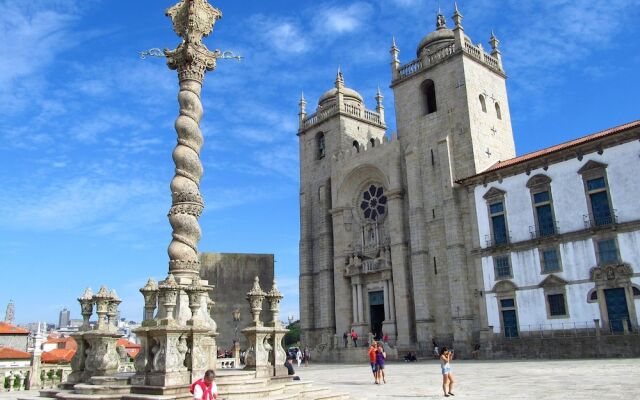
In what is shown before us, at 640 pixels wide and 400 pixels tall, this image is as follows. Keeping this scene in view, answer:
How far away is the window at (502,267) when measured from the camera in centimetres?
2825

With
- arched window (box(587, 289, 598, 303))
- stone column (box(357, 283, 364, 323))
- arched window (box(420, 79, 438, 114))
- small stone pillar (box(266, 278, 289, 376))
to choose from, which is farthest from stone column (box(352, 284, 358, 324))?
small stone pillar (box(266, 278, 289, 376))

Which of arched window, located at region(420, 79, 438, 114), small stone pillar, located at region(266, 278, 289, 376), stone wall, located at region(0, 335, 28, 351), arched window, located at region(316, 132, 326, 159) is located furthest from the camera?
arched window, located at region(316, 132, 326, 159)

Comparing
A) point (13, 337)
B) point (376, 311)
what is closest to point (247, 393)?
point (376, 311)

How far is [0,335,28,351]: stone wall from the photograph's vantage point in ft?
108

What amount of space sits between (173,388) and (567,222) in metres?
22.2

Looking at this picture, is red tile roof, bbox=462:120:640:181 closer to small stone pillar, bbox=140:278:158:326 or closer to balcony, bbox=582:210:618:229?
balcony, bbox=582:210:618:229

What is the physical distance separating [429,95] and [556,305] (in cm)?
1643

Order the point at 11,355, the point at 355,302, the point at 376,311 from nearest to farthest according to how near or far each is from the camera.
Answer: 1. the point at 11,355
2. the point at 376,311
3. the point at 355,302

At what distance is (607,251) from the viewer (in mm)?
24703

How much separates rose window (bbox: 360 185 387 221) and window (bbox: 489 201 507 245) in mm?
9122

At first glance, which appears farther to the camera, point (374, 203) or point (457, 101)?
point (374, 203)

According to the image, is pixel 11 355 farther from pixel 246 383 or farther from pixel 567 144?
pixel 567 144

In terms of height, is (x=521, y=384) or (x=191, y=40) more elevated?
(x=191, y=40)

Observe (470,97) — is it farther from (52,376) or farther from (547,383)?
(52,376)
